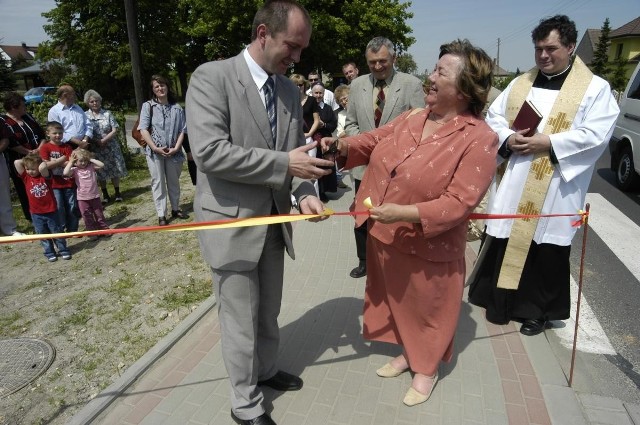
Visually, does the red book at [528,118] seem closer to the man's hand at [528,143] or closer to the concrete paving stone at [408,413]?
the man's hand at [528,143]

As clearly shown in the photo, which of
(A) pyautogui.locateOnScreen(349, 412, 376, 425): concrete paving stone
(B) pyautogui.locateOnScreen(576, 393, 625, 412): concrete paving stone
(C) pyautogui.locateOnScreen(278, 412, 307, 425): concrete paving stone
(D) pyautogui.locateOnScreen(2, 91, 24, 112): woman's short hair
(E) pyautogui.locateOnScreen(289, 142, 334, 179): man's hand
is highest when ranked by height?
(D) pyautogui.locateOnScreen(2, 91, 24, 112): woman's short hair

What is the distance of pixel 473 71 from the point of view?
2.30 m

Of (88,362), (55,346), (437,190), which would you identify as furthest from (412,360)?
(55,346)

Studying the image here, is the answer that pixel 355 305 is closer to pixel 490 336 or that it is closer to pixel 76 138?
pixel 490 336

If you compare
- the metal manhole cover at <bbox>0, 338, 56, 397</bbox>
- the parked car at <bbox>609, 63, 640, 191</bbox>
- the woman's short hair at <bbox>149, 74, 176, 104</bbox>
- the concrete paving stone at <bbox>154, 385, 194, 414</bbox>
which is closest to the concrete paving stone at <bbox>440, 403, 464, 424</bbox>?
the concrete paving stone at <bbox>154, 385, 194, 414</bbox>

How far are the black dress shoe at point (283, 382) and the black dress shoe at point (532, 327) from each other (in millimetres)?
1999

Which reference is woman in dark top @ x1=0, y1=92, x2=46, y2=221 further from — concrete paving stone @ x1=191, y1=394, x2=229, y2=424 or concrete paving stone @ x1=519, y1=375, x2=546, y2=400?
concrete paving stone @ x1=519, y1=375, x2=546, y2=400

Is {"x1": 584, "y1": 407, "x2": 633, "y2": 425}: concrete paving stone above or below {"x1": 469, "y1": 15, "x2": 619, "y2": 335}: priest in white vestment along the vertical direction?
below

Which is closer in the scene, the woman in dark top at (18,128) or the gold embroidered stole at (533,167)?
the gold embroidered stole at (533,167)

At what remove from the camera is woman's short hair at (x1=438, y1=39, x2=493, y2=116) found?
2.31 m

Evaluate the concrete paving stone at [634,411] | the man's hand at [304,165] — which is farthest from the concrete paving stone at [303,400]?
the concrete paving stone at [634,411]

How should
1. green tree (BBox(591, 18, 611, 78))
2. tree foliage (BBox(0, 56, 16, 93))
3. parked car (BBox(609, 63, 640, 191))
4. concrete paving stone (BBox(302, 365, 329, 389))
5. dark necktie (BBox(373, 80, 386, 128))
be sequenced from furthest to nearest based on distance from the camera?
green tree (BBox(591, 18, 611, 78)) → tree foliage (BBox(0, 56, 16, 93)) → parked car (BBox(609, 63, 640, 191)) → dark necktie (BBox(373, 80, 386, 128)) → concrete paving stone (BBox(302, 365, 329, 389))

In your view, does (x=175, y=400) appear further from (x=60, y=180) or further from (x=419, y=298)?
(x=60, y=180)

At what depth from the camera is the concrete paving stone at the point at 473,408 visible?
2.69m
